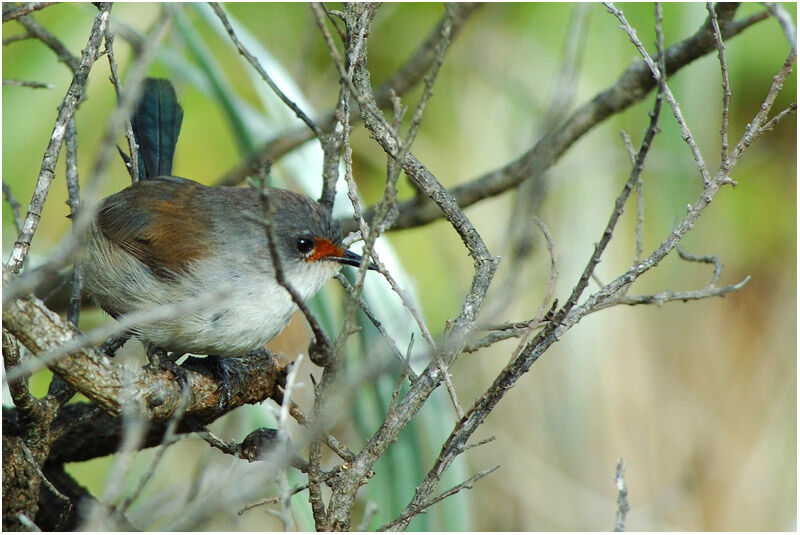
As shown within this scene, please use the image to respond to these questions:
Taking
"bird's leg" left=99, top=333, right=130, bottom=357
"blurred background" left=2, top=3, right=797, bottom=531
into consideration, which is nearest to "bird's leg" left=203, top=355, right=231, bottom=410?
A: "bird's leg" left=99, top=333, right=130, bottom=357

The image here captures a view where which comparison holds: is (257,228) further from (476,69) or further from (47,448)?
(476,69)

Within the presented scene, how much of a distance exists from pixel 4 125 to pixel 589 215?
11.8 ft

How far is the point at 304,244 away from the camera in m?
2.74

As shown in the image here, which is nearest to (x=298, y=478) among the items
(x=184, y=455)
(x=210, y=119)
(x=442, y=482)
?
(x=442, y=482)

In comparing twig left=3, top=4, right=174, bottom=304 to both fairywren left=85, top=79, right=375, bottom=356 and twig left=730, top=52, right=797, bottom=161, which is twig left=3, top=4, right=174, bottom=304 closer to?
fairywren left=85, top=79, right=375, bottom=356

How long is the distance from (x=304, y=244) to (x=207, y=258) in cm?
33

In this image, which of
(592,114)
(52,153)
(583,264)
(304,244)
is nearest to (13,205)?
(52,153)

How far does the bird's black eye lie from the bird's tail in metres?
0.97

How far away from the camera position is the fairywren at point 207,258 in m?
2.53

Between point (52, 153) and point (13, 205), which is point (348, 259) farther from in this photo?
point (13, 205)

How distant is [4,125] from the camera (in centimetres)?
455

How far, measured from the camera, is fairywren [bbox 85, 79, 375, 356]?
2.53 meters

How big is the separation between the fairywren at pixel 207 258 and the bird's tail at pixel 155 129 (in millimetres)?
380

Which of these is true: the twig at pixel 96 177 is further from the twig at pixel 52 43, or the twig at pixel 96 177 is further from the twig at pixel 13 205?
the twig at pixel 52 43
